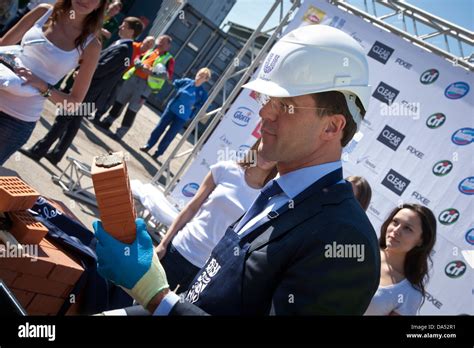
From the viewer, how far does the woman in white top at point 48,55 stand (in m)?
3.01

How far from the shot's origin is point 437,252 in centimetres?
529

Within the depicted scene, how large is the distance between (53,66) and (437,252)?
12.2 ft

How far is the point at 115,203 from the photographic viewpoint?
63.9 inches

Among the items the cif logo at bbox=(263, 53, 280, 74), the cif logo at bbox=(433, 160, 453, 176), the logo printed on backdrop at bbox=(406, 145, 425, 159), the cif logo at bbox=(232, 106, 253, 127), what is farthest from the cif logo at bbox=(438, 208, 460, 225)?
the cif logo at bbox=(263, 53, 280, 74)

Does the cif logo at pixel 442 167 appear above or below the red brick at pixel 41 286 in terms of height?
above

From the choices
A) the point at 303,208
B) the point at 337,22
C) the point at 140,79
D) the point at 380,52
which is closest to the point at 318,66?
the point at 303,208

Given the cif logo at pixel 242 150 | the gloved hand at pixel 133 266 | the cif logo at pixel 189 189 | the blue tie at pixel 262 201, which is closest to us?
the gloved hand at pixel 133 266

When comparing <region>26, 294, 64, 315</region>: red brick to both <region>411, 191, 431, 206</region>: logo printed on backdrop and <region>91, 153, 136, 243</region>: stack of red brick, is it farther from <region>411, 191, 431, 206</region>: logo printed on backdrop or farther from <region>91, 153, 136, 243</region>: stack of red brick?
<region>411, 191, 431, 206</region>: logo printed on backdrop

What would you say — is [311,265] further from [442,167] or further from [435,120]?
[435,120]

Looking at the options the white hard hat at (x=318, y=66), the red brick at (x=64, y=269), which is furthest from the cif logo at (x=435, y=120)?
the white hard hat at (x=318, y=66)

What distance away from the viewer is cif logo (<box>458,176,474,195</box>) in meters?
5.21

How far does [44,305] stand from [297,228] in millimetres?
1296

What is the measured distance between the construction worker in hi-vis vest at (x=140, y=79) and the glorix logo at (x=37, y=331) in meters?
8.33

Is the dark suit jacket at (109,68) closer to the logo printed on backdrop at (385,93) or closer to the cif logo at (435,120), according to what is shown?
the logo printed on backdrop at (385,93)
